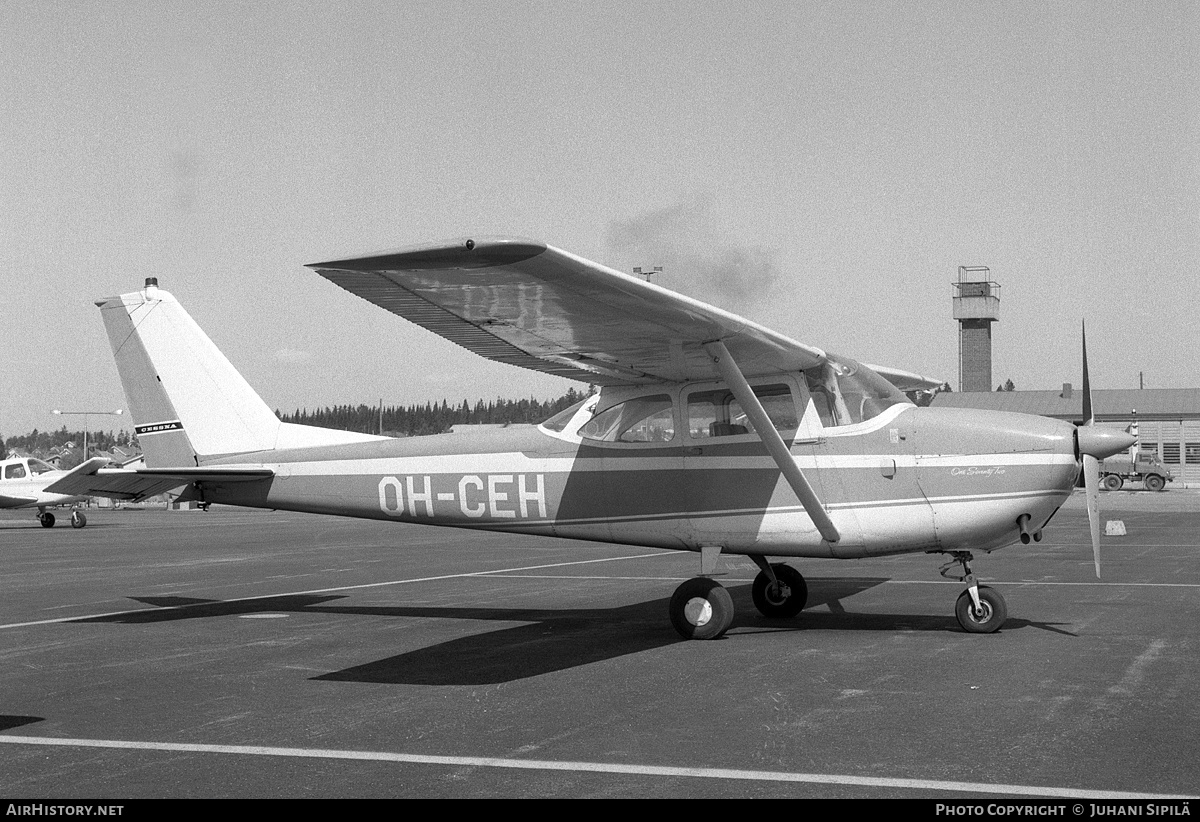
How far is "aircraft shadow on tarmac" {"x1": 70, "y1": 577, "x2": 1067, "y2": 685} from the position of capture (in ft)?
28.4

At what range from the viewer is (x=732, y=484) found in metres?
10.4

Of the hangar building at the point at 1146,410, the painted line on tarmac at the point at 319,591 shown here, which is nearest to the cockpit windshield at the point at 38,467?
the painted line on tarmac at the point at 319,591

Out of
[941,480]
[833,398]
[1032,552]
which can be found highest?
[833,398]

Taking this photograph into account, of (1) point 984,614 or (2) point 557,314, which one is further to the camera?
(1) point 984,614

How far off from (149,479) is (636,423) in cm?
567

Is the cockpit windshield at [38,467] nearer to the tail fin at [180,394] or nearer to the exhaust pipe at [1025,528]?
the tail fin at [180,394]

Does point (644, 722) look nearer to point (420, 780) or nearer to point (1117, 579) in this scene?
point (420, 780)

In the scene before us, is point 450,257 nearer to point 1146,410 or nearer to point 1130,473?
point 1130,473

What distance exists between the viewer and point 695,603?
10.0m

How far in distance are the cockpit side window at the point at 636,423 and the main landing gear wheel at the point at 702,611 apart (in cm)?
150

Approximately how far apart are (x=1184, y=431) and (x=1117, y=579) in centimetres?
7416

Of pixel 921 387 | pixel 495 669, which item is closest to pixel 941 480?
pixel 495 669

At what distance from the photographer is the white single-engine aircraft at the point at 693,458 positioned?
9359 millimetres

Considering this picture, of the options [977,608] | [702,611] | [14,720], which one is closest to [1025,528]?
[977,608]
